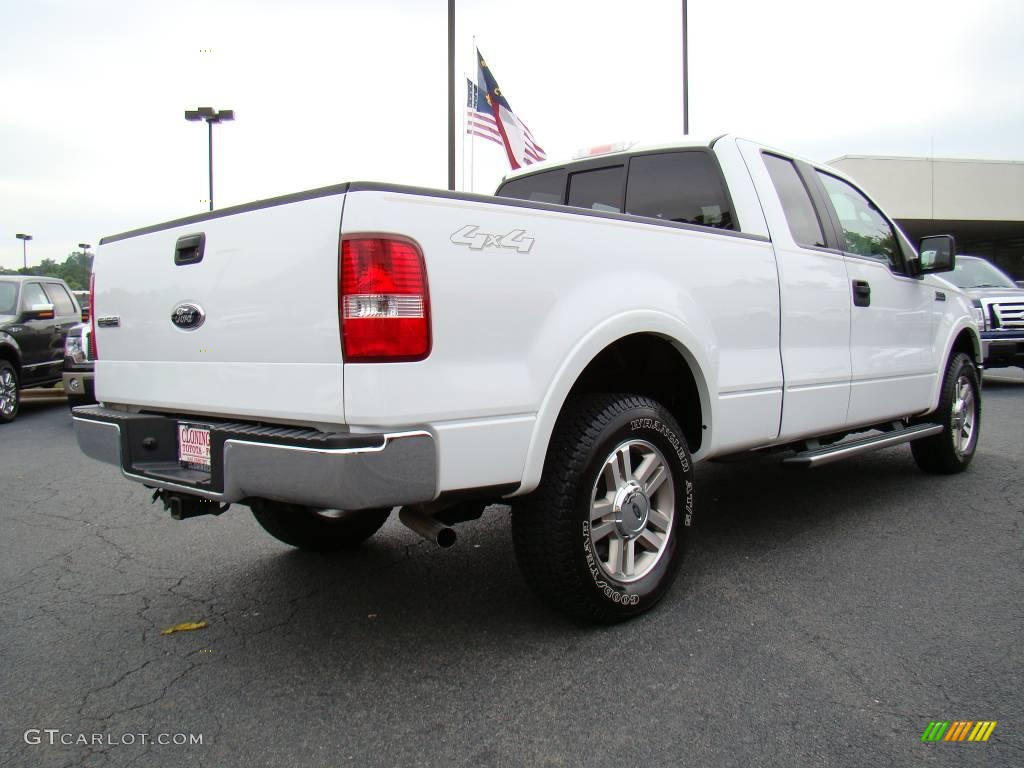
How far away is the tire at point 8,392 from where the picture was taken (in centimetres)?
1006

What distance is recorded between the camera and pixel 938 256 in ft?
16.4

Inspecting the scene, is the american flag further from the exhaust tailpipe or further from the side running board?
the exhaust tailpipe

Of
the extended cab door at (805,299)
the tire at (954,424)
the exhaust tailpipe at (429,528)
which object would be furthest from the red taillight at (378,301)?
the tire at (954,424)

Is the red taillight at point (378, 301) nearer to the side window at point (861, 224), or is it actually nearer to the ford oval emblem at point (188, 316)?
the ford oval emblem at point (188, 316)

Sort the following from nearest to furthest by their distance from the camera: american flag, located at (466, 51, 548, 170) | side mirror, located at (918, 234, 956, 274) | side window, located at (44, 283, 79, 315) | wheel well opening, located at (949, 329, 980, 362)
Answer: side mirror, located at (918, 234, 956, 274), wheel well opening, located at (949, 329, 980, 362), side window, located at (44, 283, 79, 315), american flag, located at (466, 51, 548, 170)

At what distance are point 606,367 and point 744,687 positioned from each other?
1.42 meters

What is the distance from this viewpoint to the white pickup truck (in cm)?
237

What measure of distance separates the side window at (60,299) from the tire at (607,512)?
10849 mm

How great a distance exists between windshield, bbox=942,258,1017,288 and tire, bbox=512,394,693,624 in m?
10.1

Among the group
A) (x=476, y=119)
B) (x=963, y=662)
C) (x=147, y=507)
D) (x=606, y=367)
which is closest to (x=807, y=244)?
(x=606, y=367)

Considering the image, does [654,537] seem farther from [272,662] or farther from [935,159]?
[935,159]

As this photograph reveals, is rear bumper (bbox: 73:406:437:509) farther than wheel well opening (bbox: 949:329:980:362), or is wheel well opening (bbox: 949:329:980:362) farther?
wheel well opening (bbox: 949:329:980:362)

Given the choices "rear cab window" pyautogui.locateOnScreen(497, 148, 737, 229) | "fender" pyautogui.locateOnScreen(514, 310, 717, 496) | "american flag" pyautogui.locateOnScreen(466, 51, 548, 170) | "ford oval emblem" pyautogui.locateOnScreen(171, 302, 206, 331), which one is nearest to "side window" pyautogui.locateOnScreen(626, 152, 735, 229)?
"rear cab window" pyautogui.locateOnScreen(497, 148, 737, 229)

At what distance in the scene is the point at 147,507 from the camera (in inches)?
208
